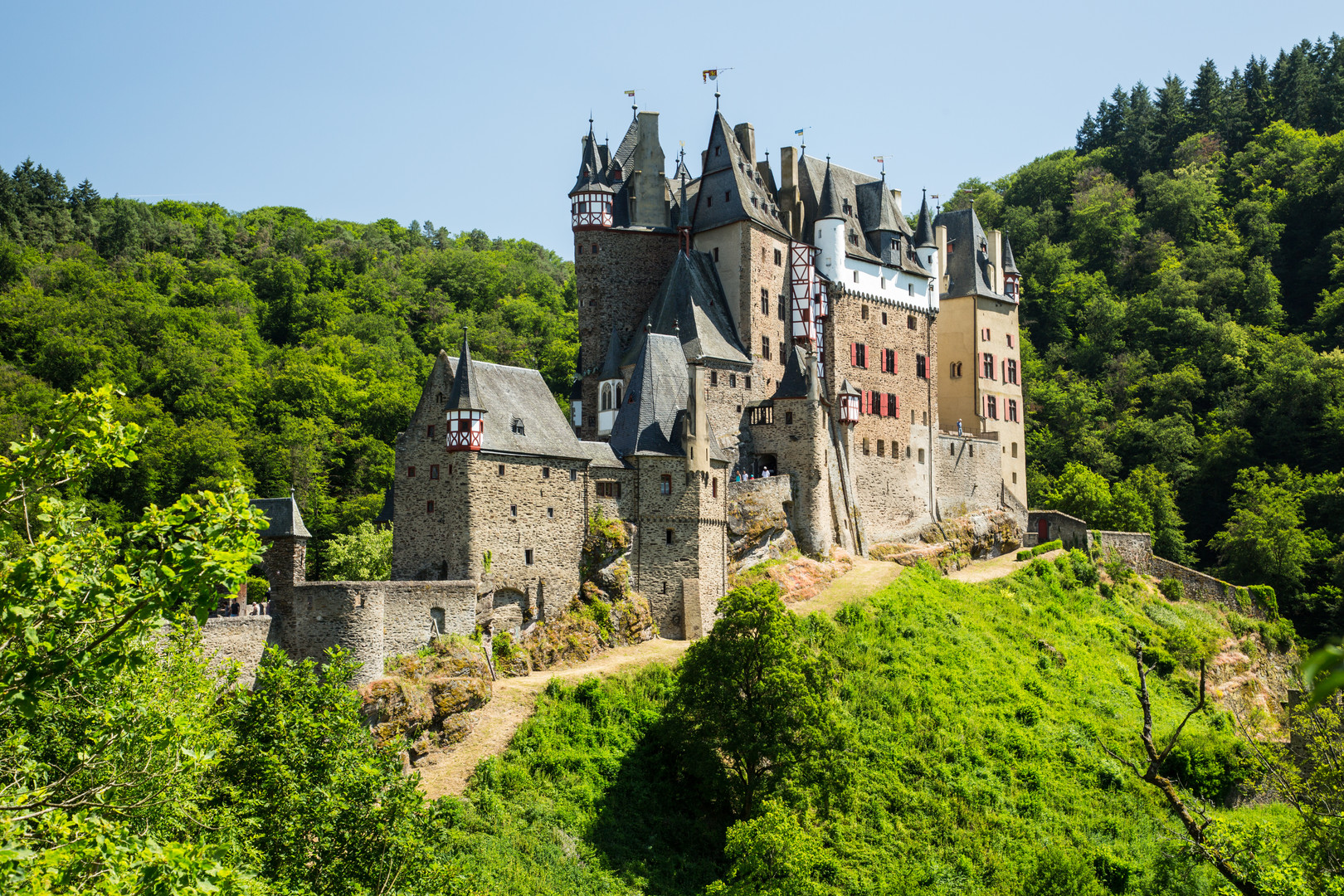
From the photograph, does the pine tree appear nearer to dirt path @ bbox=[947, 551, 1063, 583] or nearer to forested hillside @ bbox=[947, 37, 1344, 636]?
forested hillside @ bbox=[947, 37, 1344, 636]

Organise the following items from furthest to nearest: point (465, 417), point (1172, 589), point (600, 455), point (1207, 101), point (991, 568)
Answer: point (1207, 101) → point (1172, 589) → point (991, 568) → point (600, 455) → point (465, 417)

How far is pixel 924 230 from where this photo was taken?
60.1 m

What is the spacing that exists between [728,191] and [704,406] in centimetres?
1254

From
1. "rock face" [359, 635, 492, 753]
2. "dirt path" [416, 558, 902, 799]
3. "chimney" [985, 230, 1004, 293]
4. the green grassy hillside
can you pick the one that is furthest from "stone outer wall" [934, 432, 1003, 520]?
"rock face" [359, 635, 492, 753]

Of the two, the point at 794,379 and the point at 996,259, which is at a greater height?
the point at 996,259

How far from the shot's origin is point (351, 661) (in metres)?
32.0

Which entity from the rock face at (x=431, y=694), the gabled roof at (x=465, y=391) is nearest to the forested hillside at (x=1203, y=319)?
the gabled roof at (x=465, y=391)

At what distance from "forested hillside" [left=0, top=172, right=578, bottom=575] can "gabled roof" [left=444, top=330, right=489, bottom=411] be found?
57.1ft

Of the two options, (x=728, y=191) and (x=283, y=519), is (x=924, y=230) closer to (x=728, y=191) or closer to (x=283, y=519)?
(x=728, y=191)

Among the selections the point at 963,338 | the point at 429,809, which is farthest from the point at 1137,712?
the point at 429,809

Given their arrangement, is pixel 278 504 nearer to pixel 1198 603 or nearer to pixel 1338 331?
pixel 1198 603

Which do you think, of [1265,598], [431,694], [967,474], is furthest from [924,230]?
[431,694]

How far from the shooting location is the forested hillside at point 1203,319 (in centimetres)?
6562

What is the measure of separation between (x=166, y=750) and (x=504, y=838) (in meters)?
13.5
